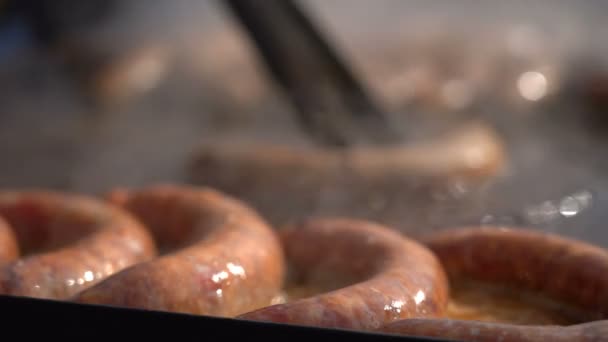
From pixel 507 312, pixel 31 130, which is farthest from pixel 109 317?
pixel 31 130

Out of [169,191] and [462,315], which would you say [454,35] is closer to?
[169,191]

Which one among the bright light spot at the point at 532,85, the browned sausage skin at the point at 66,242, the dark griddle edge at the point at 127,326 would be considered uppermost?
the bright light spot at the point at 532,85

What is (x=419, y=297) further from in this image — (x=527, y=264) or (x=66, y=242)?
(x=66, y=242)

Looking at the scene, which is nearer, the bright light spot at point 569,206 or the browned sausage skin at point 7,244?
the browned sausage skin at point 7,244

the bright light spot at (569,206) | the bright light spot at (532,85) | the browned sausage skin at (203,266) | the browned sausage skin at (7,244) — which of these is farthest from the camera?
the bright light spot at (532,85)

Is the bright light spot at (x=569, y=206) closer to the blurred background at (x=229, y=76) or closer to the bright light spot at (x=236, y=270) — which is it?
the blurred background at (x=229, y=76)

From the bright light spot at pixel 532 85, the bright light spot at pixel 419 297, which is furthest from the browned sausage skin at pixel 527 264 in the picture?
the bright light spot at pixel 532 85

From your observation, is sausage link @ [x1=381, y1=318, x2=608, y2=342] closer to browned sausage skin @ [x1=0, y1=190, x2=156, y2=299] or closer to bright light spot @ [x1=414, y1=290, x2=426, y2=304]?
bright light spot @ [x1=414, y1=290, x2=426, y2=304]
